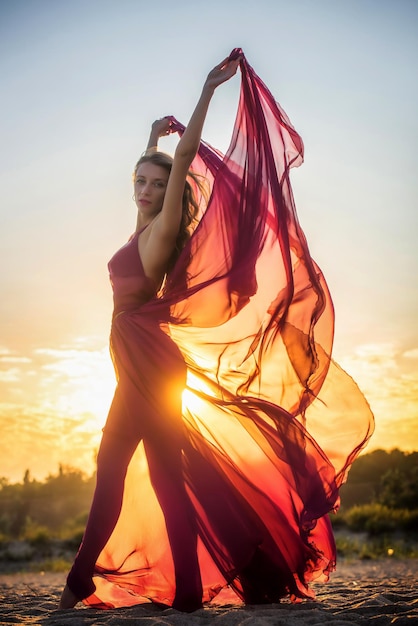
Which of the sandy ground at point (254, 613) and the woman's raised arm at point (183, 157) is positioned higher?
the woman's raised arm at point (183, 157)

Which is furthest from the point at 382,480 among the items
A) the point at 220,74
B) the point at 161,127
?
the point at 220,74

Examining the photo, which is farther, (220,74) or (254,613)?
(220,74)

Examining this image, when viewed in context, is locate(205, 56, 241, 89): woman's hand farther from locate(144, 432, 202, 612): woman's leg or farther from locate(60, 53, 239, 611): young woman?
locate(144, 432, 202, 612): woman's leg

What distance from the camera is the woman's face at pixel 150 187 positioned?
364 cm

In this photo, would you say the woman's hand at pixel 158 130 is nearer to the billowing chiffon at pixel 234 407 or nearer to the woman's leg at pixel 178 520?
the billowing chiffon at pixel 234 407

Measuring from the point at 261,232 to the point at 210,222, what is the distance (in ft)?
1.17

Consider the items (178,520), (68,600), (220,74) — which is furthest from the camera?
(220,74)

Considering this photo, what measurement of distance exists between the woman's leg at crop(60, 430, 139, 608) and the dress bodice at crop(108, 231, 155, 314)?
0.79m

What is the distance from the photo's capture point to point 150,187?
3.65 m

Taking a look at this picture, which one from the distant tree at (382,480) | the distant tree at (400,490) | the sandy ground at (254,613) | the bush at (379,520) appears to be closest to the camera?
the sandy ground at (254,613)

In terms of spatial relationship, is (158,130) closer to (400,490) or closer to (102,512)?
(102,512)

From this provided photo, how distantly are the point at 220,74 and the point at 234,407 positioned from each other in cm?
199

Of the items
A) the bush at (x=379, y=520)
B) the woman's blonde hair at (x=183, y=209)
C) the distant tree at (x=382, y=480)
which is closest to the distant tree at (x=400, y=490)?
the distant tree at (x=382, y=480)

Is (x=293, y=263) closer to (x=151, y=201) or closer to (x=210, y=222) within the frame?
(x=210, y=222)
